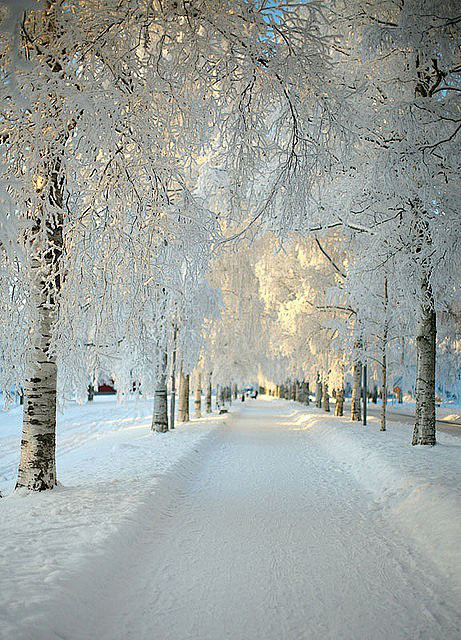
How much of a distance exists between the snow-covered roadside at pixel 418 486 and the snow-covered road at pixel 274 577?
0.66 ft

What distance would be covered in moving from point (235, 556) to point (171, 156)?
163 inches

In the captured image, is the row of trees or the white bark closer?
the row of trees

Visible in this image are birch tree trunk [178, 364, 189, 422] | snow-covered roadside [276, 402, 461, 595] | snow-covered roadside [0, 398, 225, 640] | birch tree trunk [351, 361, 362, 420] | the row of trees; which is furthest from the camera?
birch tree trunk [178, 364, 189, 422]

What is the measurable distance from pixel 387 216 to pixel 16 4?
791 cm

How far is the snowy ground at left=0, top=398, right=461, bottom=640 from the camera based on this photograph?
344 cm

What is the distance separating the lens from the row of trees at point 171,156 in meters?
4.39

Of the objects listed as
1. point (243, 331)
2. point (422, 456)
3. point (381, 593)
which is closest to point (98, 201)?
point (381, 593)

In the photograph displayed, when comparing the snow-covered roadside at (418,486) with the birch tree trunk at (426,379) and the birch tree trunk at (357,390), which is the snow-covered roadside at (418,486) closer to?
the birch tree trunk at (426,379)

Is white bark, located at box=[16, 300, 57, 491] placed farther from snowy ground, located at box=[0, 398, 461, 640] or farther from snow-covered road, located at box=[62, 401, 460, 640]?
snow-covered road, located at box=[62, 401, 460, 640]

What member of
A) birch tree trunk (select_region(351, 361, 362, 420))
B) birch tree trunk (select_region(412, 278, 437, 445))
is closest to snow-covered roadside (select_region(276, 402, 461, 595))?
birch tree trunk (select_region(412, 278, 437, 445))

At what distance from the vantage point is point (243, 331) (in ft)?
67.3

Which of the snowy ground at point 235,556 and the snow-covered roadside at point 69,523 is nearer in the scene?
the snowy ground at point 235,556

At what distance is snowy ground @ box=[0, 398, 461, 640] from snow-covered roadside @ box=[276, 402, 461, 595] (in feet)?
0.09

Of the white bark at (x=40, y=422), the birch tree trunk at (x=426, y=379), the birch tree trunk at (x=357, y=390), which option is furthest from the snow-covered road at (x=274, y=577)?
the birch tree trunk at (x=357, y=390)
